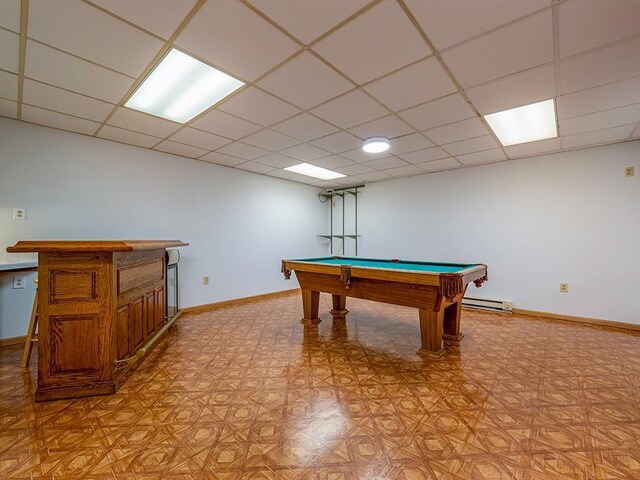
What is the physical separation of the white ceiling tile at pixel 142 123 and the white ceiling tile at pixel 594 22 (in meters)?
3.34

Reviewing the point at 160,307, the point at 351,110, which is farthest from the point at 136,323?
the point at 351,110

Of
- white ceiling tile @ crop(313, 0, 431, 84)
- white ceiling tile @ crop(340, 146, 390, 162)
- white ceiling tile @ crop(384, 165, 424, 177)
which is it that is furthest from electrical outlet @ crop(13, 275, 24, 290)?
white ceiling tile @ crop(384, 165, 424, 177)

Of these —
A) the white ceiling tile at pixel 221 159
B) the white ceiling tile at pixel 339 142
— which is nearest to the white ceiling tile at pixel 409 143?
the white ceiling tile at pixel 339 142

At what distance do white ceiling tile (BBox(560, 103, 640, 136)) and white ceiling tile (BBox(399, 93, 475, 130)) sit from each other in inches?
46.9

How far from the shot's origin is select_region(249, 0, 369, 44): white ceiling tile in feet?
4.91

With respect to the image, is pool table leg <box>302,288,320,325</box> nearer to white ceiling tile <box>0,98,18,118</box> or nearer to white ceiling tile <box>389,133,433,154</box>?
white ceiling tile <box>389,133,433,154</box>

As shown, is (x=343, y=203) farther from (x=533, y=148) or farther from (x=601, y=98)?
(x=601, y=98)

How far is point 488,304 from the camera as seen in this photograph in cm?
443

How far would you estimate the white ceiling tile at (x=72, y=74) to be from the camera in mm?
1898

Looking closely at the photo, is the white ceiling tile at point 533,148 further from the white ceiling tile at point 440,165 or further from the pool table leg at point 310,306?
the pool table leg at point 310,306

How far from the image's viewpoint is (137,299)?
8.09ft

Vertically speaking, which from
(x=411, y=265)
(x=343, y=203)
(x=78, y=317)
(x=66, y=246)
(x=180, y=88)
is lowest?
(x=78, y=317)

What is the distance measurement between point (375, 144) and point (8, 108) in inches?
149

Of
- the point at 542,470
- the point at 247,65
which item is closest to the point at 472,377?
the point at 542,470
